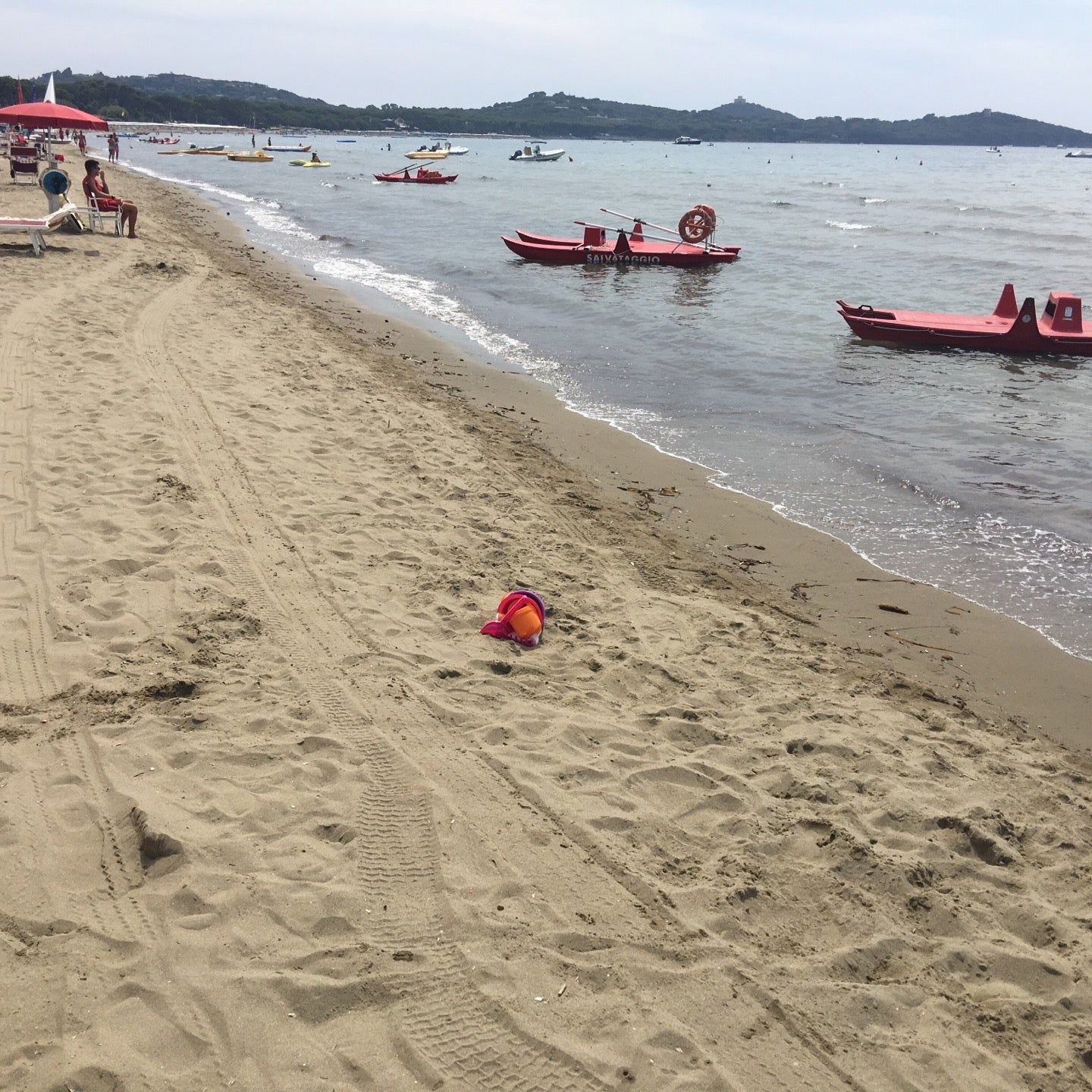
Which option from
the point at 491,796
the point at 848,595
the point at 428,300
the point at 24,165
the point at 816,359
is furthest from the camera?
the point at 24,165

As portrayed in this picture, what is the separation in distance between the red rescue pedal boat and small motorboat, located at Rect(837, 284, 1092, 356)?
7745 millimetres

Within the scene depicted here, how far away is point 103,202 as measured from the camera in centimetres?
1689

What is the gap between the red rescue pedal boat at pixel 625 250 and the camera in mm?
21312

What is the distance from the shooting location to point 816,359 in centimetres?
1314

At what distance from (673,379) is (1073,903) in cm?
905

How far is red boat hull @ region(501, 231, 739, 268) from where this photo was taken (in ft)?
69.8

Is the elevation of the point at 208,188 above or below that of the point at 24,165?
above

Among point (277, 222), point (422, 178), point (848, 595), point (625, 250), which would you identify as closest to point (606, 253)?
point (625, 250)

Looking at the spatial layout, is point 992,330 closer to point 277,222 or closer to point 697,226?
point 697,226

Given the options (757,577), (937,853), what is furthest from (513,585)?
(937,853)

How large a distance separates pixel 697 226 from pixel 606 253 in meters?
2.76

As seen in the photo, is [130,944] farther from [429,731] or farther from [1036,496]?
[1036,496]

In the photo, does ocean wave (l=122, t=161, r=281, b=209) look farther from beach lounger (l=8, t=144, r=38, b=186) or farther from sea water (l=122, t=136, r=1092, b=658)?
beach lounger (l=8, t=144, r=38, b=186)

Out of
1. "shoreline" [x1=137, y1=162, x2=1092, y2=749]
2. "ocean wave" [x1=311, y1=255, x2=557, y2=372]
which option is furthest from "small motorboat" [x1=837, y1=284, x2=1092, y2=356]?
"shoreline" [x1=137, y1=162, x2=1092, y2=749]
